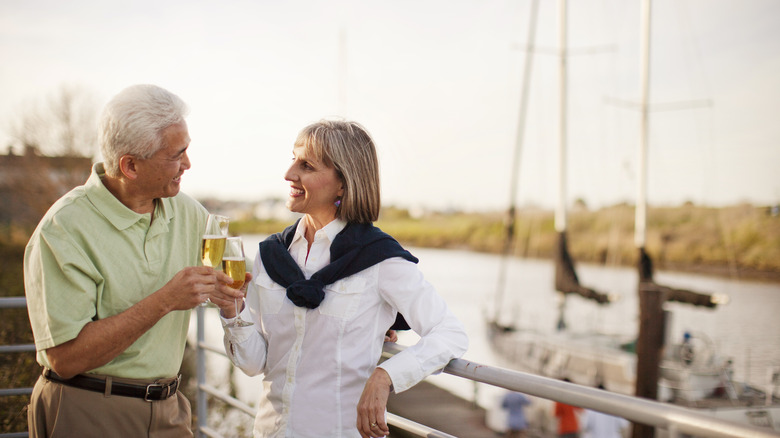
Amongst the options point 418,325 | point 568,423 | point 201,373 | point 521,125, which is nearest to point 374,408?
point 418,325

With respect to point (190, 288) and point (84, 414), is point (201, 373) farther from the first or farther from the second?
point (190, 288)

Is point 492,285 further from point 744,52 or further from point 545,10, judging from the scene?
point 744,52

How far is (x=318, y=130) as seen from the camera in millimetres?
1723

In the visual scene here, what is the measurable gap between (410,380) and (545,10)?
20761mm

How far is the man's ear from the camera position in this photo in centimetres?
168

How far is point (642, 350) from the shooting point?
7.54 metres

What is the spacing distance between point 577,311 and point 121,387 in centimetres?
2475

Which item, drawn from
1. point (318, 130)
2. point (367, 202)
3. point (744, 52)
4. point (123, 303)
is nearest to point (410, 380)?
point (367, 202)

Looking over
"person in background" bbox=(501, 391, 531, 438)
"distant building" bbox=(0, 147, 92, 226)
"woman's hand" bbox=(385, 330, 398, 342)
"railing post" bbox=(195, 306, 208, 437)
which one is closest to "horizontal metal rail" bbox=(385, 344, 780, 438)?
"woman's hand" bbox=(385, 330, 398, 342)

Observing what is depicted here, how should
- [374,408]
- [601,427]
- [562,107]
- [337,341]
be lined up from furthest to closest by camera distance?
[562,107], [601,427], [337,341], [374,408]

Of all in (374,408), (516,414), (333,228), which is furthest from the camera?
(516,414)

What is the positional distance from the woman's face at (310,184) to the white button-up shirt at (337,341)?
257 millimetres

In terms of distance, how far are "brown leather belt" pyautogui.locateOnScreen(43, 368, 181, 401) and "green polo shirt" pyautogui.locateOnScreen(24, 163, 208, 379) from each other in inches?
1.2

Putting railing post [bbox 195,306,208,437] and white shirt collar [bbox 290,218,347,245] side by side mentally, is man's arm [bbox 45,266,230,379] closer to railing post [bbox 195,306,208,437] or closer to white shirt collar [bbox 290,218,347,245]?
white shirt collar [bbox 290,218,347,245]
